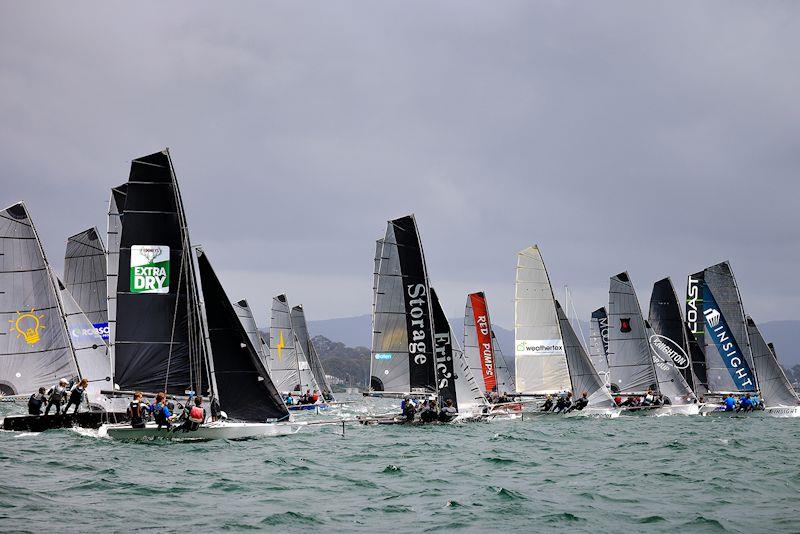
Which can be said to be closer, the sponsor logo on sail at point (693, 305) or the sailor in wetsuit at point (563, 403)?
the sailor in wetsuit at point (563, 403)

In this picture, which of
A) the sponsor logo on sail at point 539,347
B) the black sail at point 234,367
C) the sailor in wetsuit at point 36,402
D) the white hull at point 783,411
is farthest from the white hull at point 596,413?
the sailor in wetsuit at point 36,402

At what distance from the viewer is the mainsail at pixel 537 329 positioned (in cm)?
5216

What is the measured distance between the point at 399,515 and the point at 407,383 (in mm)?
24573

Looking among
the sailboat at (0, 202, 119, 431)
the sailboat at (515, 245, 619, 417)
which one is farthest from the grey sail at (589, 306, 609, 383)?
the sailboat at (0, 202, 119, 431)

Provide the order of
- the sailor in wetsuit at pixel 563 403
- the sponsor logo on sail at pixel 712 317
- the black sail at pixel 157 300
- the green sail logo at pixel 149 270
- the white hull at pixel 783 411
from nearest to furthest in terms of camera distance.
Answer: the black sail at pixel 157 300 → the green sail logo at pixel 149 270 → the sailor in wetsuit at pixel 563 403 → the white hull at pixel 783 411 → the sponsor logo on sail at pixel 712 317

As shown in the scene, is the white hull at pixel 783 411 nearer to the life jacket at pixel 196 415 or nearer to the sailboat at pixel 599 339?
the sailboat at pixel 599 339

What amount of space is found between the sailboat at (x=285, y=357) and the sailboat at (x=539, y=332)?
905 inches

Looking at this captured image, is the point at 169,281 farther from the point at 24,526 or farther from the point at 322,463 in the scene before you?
the point at 24,526

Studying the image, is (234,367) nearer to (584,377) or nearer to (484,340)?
(584,377)

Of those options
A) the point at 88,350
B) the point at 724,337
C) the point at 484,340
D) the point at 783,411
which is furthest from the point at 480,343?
the point at 88,350

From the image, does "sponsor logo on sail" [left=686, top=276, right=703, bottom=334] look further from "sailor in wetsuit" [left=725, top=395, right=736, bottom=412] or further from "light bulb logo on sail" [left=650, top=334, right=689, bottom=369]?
"sailor in wetsuit" [left=725, top=395, right=736, bottom=412]

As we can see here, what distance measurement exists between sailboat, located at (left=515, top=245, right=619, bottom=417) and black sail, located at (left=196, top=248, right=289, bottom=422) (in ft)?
77.6

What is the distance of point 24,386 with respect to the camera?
1359 inches

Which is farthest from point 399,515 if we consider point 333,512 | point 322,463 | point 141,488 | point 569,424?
point 569,424
